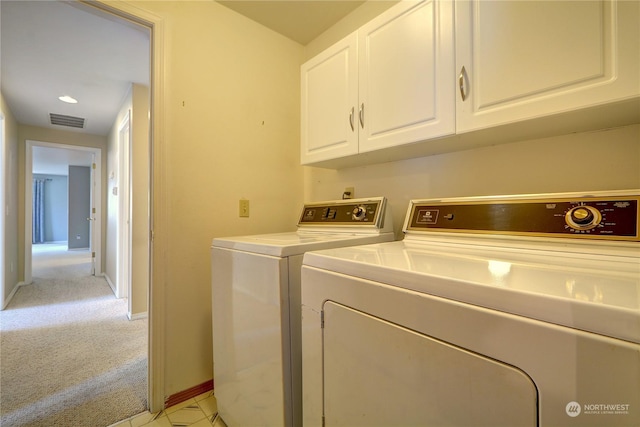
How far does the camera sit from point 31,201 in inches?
151

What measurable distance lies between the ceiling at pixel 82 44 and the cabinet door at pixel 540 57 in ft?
3.57

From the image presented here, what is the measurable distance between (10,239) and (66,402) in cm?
284

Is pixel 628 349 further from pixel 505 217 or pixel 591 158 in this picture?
pixel 591 158

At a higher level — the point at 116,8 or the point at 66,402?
the point at 116,8

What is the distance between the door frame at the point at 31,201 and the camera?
3721 mm

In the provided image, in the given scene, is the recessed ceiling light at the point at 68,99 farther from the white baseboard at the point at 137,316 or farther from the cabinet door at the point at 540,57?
the cabinet door at the point at 540,57

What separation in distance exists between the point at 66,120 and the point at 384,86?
4.44m

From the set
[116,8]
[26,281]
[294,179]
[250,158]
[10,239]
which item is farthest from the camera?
[26,281]

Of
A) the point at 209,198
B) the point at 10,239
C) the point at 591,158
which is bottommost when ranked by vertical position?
the point at 10,239

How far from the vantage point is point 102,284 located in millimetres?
4004

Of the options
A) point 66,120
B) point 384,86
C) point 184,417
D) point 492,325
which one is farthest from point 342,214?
point 66,120

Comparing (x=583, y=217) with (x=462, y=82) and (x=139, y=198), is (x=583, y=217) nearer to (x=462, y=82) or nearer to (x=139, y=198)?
(x=462, y=82)

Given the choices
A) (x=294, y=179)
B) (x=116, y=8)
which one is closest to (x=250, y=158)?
(x=294, y=179)

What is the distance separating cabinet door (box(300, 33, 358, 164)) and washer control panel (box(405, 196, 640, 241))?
594 millimetres
